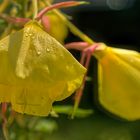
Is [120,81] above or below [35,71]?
below

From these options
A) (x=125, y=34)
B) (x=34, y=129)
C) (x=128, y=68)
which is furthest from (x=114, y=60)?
(x=125, y=34)

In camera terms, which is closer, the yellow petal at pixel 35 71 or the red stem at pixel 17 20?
the yellow petal at pixel 35 71

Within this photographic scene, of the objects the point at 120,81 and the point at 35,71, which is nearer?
the point at 35,71

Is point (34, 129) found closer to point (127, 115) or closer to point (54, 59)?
point (127, 115)

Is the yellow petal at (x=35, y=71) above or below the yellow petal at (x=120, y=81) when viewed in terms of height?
above
